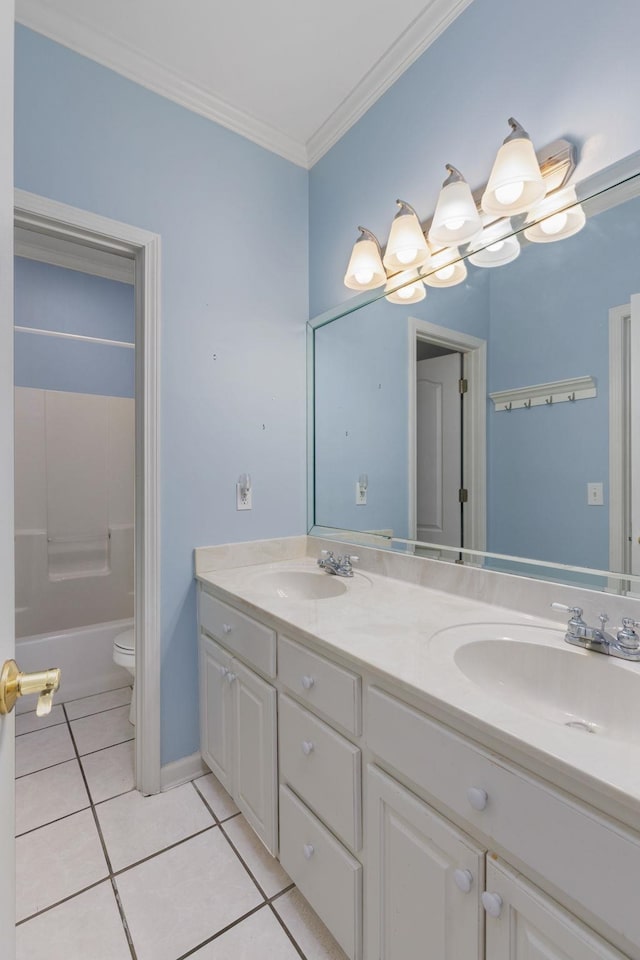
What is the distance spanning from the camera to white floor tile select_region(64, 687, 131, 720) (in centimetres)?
216

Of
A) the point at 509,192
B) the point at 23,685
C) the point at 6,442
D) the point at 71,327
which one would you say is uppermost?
the point at 71,327

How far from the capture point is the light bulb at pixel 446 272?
1.38 meters

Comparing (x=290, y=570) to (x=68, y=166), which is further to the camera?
(x=290, y=570)

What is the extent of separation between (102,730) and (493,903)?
6.37ft

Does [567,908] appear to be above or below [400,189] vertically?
below

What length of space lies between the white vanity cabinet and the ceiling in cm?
195

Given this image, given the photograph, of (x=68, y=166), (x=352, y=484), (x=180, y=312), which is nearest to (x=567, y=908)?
(x=352, y=484)

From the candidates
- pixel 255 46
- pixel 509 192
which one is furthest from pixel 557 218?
pixel 255 46

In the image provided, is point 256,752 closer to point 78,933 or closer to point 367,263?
point 78,933

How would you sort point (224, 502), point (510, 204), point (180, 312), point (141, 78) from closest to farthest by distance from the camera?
point (510, 204)
point (141, 78)
point (180, 312)
point (224, 502)

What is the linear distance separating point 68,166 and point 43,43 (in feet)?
1.21

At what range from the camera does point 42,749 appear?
6.10 ft

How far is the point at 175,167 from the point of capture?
165 centimetres

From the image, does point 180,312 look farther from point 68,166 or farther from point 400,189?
point 400,189
